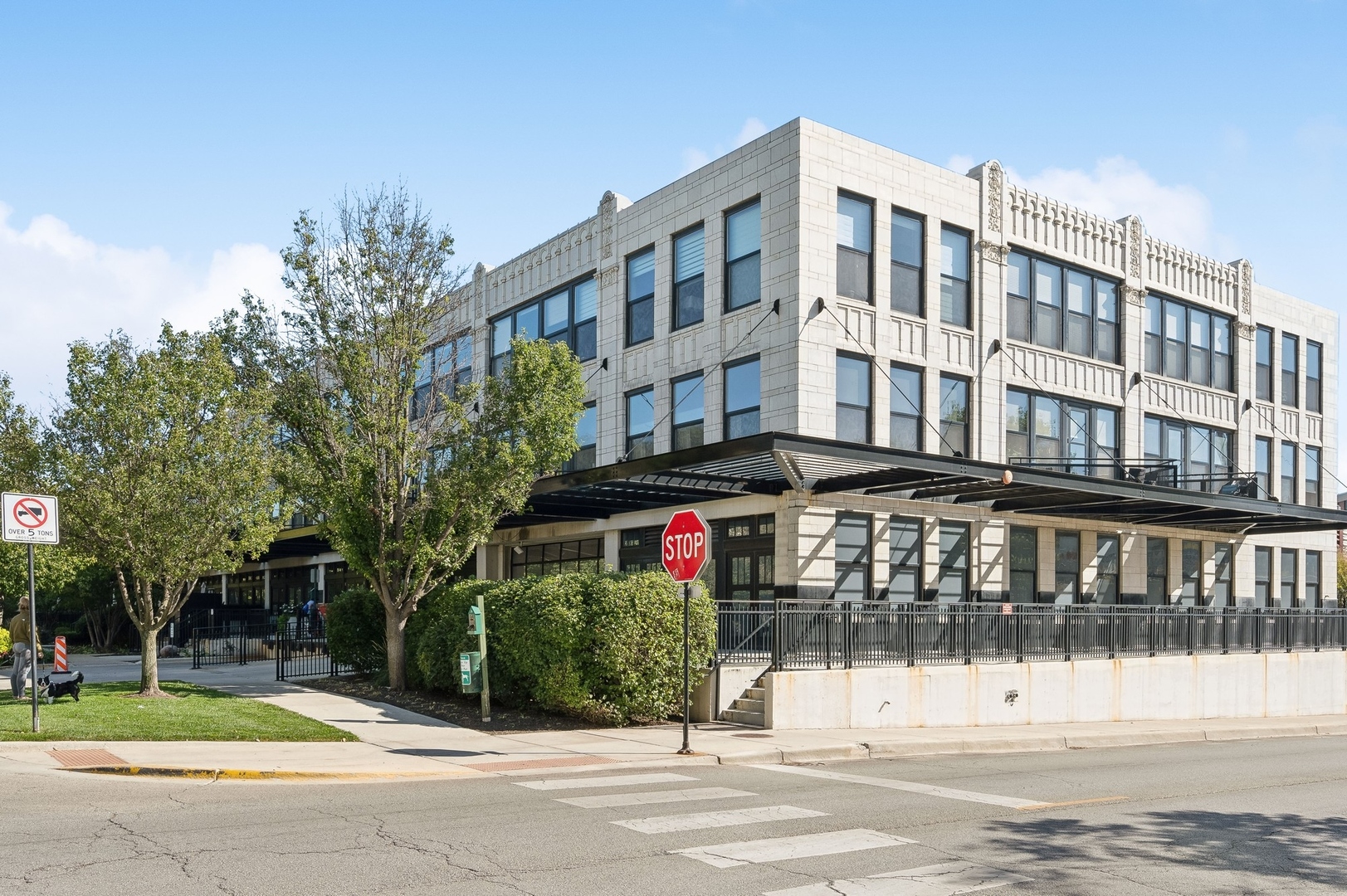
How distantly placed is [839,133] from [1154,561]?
1467 cm

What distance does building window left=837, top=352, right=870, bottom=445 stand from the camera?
24297mm

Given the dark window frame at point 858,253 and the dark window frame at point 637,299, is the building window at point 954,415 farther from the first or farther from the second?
the dark window frame at point 637,299

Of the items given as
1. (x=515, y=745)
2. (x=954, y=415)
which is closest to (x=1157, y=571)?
(x=954, y=415)

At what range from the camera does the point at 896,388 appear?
2517cm

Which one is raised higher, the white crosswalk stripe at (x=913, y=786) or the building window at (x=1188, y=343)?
the building window at (x=1188, y=343)

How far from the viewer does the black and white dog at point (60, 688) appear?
18.5 meters

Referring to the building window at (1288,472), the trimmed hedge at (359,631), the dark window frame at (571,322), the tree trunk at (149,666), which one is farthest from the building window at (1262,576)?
the tree trunk at (149,666)

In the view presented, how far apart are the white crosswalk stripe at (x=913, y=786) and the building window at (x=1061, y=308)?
51.6 ft

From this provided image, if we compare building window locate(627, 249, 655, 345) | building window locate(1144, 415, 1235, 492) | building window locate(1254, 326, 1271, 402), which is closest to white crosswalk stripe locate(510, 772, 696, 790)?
building window locate(627, 249, 655, 345)

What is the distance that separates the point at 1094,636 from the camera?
24125mm

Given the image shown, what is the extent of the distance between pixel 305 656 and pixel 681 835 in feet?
66.7

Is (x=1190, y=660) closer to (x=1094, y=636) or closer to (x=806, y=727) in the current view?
(x=1094, y=636)

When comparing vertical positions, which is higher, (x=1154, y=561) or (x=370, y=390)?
(x=370, y=390)

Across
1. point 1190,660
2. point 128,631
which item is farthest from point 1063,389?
point 128,631
